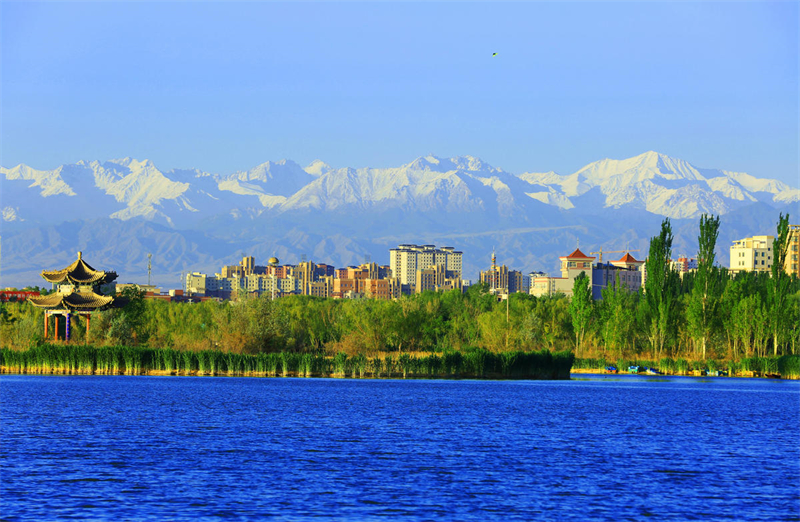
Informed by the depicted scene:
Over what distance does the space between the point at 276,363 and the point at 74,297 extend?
40.0 m

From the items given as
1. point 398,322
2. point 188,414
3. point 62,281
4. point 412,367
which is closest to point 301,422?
point 188,414

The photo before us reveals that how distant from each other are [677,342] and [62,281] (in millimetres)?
75653

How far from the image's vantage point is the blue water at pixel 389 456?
29.2 m

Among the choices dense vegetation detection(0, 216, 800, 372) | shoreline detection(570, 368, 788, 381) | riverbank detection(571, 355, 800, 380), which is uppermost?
dense vegetation detection(0, 216, 800, 372)

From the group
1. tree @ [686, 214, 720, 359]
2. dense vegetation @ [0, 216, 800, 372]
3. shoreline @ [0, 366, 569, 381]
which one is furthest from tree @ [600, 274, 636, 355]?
shoreline @ [0, 366, 569, 381]

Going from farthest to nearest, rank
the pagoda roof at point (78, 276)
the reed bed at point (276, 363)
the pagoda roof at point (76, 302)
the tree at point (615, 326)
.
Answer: the pagoda roof at point (78, 276) → the tree at point (615, 326) → the pagoda roof at point (76, 302) → the reed bed at point (276, 363)

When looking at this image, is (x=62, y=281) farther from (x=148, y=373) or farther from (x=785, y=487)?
(x=785, y=487)

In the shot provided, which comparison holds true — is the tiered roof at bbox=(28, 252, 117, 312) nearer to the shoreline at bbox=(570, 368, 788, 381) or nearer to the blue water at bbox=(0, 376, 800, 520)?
the blue water at bbox=(0, 376, 800, 520)

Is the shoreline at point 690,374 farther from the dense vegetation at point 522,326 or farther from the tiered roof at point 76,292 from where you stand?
the tiered roof at point 76,292

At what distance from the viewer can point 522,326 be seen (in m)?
121

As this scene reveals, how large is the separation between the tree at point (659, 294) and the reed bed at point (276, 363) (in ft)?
86.9

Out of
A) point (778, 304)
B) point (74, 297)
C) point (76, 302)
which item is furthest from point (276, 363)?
point (778, 304)

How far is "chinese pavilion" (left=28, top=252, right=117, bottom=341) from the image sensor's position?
10981cm

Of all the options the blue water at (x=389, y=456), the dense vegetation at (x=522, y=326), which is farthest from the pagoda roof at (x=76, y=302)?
the blue water at (x=389, y=456)
